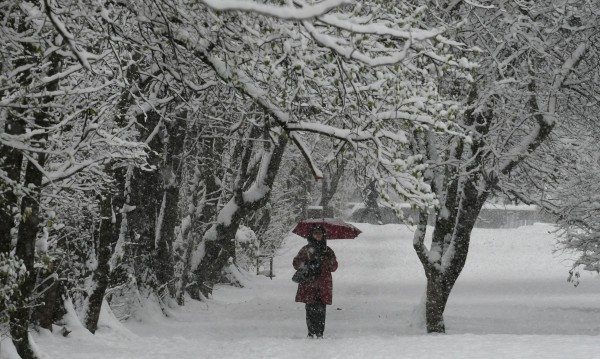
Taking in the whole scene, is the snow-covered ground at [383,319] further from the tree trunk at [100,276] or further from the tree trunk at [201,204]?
the tree trunk at [201,204]

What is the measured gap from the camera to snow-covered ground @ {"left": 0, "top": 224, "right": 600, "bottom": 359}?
31.1ft

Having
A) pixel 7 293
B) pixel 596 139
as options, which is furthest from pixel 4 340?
pixel 596 139

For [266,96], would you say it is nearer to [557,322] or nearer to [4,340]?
[4,340]

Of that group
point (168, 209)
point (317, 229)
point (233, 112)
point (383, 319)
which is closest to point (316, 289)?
point (317, 229)

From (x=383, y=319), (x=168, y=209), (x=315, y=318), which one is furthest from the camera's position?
(x=383, y=319)

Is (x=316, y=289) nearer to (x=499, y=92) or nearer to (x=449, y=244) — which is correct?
(x=449, y=244)

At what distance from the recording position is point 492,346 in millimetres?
9219

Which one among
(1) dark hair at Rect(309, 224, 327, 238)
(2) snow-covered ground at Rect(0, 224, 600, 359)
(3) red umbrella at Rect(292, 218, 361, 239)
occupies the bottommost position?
(2) snow-covered ground at Rect(0, 224, 600, 359)

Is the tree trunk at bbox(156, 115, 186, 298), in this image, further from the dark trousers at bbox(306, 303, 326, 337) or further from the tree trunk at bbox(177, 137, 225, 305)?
the dark trousers at bbox(306, 303, 326, 337)

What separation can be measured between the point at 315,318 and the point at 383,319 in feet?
16.7

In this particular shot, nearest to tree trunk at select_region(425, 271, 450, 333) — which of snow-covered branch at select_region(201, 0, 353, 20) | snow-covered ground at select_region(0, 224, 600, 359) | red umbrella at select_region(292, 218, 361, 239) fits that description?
snow-covered ground at select_region(0, 224, 600, 359)

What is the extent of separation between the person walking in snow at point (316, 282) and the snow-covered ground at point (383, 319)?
1.25 feet

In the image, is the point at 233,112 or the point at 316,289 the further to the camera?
the point at 233,112

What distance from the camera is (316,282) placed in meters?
12.5
